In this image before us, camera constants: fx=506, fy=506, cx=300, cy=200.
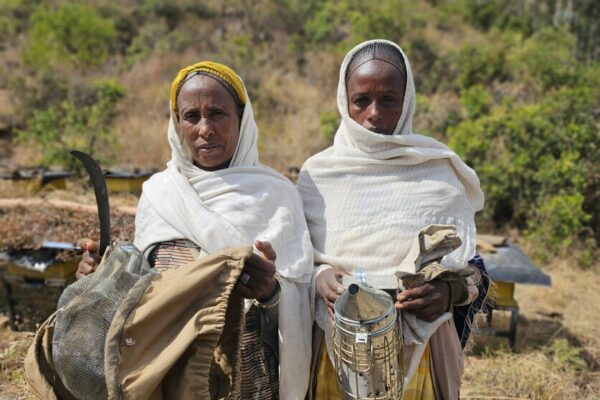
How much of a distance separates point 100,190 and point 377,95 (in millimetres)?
975

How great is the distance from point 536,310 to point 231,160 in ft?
15.0

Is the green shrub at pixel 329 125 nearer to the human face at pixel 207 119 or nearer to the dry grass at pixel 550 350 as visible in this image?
the dry grass at pixel 550 350

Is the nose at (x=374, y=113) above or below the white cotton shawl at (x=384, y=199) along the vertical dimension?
above

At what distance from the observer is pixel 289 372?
5.28ft

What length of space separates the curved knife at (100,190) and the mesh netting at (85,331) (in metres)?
0.34

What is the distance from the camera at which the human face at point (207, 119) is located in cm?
165

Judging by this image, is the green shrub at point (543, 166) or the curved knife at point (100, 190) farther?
the green shrub at point (543, 166)

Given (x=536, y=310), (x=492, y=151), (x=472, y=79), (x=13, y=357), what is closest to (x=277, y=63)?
(x=472, y=79)

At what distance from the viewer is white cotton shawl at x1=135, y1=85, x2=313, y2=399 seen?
5.20 feet

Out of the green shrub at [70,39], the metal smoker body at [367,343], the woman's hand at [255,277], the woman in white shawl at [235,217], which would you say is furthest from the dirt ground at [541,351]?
the green shrub at [70,39]

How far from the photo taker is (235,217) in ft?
5.26

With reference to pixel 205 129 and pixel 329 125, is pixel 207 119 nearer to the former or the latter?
pixel 205 129

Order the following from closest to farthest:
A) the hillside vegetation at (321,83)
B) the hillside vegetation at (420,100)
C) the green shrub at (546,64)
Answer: the hillside vegetation at (420,100), the hillside vegetation at (321,83), the green shrub at (546,64)

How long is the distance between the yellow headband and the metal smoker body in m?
0.79
